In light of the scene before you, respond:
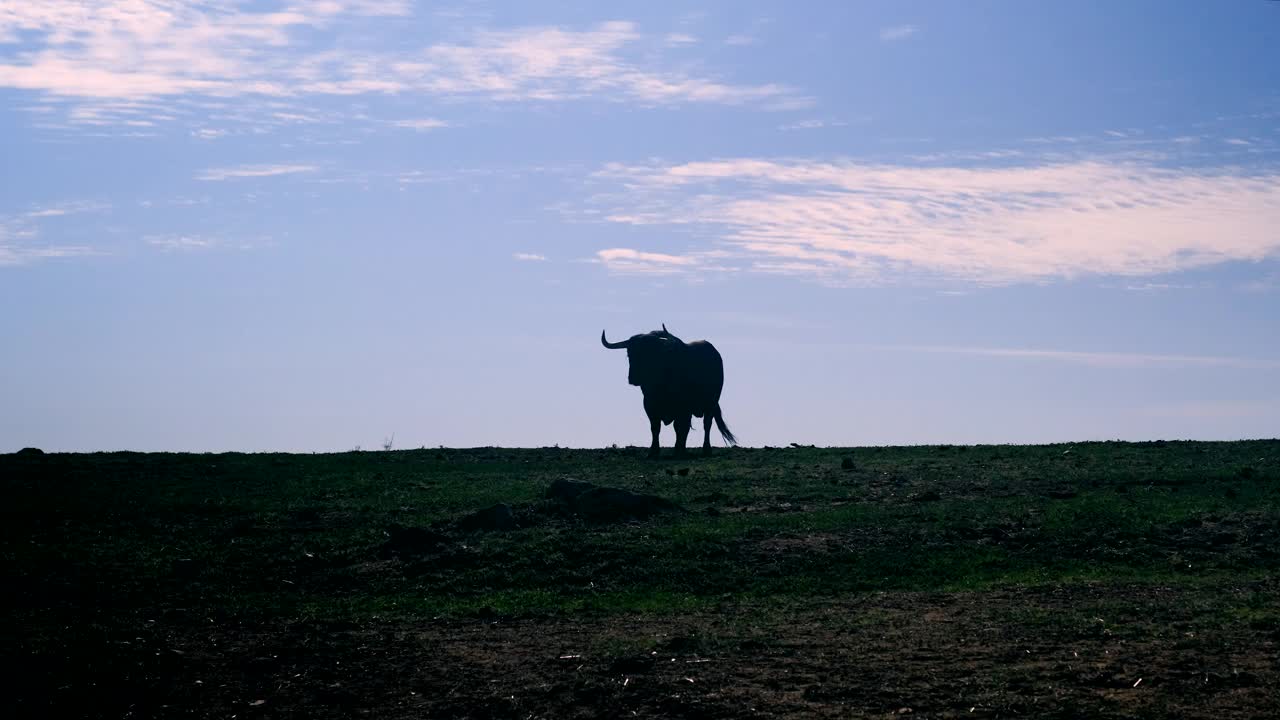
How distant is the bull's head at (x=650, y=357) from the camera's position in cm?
3097

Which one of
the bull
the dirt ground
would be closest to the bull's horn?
the bull

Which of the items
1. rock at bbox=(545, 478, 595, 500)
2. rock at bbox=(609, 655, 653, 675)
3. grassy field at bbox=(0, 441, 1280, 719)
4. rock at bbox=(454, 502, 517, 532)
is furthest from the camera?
rock at bbox=(545, 478, 595, 500)

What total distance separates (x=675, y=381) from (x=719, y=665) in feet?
62.6

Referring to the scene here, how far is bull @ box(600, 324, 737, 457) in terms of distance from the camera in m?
30.8

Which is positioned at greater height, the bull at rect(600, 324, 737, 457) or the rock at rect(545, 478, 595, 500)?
the bull at rect(600, 324, 737, 457)

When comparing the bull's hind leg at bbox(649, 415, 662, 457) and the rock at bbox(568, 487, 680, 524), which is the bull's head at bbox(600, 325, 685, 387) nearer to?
the bull's hind leg at bbox(649, 415, 662, 457)

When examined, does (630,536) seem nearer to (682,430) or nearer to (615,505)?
(615,505)

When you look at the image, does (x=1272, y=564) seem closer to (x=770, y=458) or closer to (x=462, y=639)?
(x=462, y=639)

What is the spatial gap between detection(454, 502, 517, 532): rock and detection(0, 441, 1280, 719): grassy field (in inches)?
5.1

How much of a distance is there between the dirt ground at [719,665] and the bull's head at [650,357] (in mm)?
16107

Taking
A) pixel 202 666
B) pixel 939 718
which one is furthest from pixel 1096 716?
pixel 202 666

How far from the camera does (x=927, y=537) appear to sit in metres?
18.5

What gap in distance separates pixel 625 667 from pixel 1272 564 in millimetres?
9286

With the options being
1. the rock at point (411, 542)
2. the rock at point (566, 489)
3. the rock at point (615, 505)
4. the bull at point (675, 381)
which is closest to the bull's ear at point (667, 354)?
the bull at point (675, 381)
